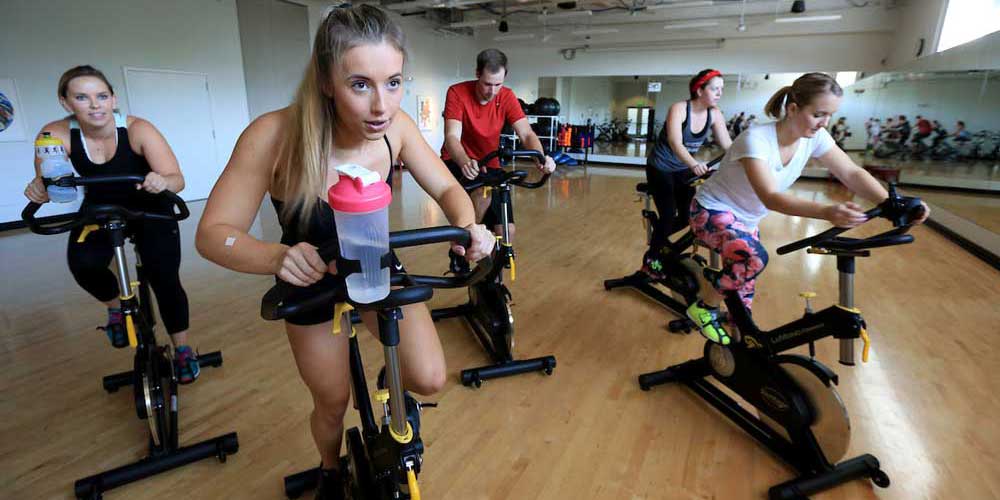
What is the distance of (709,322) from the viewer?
2338 mm

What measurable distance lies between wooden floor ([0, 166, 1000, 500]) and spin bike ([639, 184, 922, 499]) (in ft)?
0.26

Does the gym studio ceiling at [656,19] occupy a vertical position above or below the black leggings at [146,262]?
above

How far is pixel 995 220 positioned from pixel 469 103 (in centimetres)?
623

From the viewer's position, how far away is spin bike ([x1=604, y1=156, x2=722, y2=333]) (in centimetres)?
317

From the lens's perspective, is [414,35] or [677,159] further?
[414,35]

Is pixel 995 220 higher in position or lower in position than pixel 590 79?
lower

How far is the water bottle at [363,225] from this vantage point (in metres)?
0.75

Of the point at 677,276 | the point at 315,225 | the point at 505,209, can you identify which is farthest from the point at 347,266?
the point at 677,276

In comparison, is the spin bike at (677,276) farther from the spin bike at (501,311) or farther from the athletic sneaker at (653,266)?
the spin bike at (501,311)

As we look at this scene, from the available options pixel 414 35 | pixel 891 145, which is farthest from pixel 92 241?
pixel 891 145

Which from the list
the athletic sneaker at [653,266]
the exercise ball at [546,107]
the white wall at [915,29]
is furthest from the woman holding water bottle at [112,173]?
the white wall at [915,29]

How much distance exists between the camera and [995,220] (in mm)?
5492

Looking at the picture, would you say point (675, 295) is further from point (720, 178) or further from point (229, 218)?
point (229, 218)

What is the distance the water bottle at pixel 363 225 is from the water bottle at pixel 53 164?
1.52 meters
